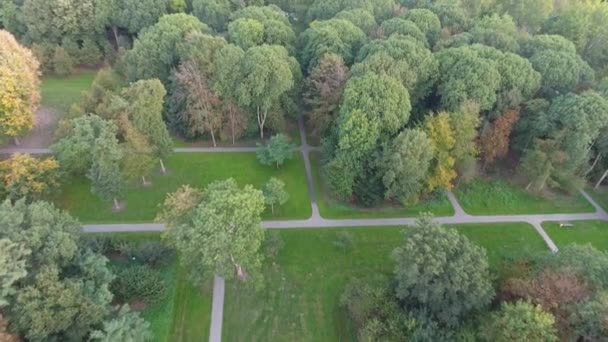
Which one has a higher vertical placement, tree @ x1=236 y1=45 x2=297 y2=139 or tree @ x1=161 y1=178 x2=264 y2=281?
tree @ x1=236 y1=45 x2=297 y2=139

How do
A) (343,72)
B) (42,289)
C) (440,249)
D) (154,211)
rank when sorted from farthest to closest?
1. (343,72)
2. (154,211)
3. (440,249)
4. (42,289)

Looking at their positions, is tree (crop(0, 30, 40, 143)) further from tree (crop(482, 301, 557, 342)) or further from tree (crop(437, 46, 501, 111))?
tree (crop(482, 301, 557, 342))

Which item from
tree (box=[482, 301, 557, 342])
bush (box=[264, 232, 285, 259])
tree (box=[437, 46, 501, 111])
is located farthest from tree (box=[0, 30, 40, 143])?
tree (box=[482, 301, 557, 342])

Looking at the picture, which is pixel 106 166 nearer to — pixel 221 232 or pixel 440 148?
pixel 221 232

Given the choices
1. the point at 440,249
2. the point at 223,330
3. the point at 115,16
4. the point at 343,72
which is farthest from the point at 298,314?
the point at 115,16

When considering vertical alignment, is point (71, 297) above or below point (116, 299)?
above

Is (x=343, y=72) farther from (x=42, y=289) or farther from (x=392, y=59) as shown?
(x=42, y=289)

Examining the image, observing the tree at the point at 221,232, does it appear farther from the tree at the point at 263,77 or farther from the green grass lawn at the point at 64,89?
the green grass lawn at the point at 64,89
